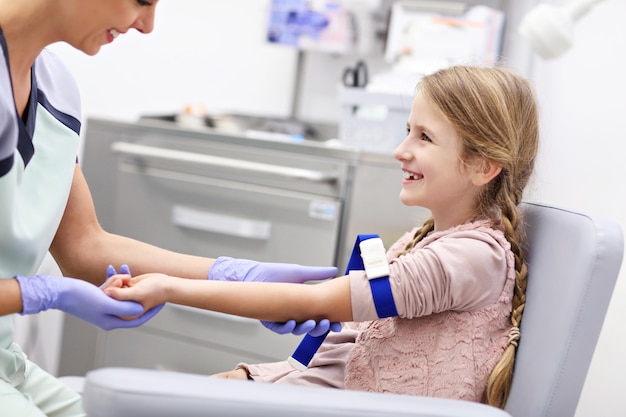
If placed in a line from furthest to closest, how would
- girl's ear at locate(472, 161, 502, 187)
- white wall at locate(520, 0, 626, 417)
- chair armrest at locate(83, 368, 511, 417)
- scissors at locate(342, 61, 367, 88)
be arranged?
scissors at locate(342, 61, 367, 88) → white wall at locate(520, 0, 626, 417) → girl's ear at locate(472, 161, 502, 187) → chair armrest at locate(83, 368, 511, 417)

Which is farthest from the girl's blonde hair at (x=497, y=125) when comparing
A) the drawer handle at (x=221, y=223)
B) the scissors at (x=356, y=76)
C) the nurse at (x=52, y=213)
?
the scissors at (x=356, y=76)

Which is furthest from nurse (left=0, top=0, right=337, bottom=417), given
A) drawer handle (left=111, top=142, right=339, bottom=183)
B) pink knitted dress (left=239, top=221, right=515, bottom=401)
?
drawer handle (left=111, top=142, right=339, bottom=183)

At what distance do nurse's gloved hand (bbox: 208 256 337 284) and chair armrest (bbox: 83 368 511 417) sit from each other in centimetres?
39

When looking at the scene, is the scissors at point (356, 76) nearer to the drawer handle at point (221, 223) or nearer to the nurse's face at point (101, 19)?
the drawer handle at point (221, 223)

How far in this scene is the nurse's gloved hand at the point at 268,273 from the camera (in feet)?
4.28

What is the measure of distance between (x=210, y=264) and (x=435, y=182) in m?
0.42

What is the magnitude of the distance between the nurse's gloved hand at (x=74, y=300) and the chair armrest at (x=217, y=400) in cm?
21

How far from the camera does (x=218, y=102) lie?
3.07 m

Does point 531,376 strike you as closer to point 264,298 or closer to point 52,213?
point 264,298

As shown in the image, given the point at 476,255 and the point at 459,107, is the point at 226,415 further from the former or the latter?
the point at 459,107

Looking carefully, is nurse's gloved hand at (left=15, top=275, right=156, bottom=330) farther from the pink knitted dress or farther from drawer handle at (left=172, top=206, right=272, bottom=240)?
drawer handle at (left=172, top=206, right=272, bottom=240)

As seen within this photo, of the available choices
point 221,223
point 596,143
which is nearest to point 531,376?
point 596,143

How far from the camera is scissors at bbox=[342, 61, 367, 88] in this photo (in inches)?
102

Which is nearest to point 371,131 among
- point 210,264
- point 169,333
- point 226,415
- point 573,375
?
point 169,333
